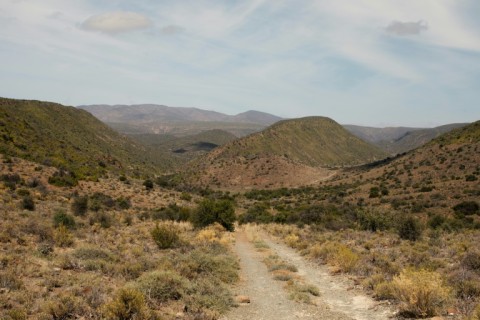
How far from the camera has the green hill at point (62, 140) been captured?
197 ft

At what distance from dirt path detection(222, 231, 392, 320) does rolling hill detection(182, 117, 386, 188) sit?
292ft

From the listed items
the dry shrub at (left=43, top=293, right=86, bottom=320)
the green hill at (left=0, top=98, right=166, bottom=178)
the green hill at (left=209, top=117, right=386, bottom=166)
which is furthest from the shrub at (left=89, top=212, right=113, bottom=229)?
A: the green hill at (left=209, top=117, right=386, bottom=166)

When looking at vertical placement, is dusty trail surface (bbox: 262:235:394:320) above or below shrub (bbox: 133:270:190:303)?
below

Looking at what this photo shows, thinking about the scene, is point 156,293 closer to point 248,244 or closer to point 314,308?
point 314,308

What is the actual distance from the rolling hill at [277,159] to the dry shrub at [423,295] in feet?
313

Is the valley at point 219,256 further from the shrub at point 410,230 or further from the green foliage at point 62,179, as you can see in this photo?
the green foliage at point 62,179

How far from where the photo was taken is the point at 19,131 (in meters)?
71.3

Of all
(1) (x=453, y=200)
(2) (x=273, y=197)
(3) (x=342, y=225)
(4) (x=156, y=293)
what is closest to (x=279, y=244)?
(3) (x=342, y=225)

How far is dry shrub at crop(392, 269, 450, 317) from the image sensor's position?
30.0 ft

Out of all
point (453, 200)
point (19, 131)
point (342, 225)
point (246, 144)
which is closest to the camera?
point (342, 225)

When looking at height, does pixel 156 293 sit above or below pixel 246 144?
below

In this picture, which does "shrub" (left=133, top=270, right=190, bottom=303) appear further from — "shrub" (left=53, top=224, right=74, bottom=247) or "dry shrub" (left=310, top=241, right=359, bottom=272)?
"shrub" (left=53, top=224, right=74, bottom=247)

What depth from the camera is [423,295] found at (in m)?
9.23

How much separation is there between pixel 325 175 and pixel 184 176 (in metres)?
44.3
